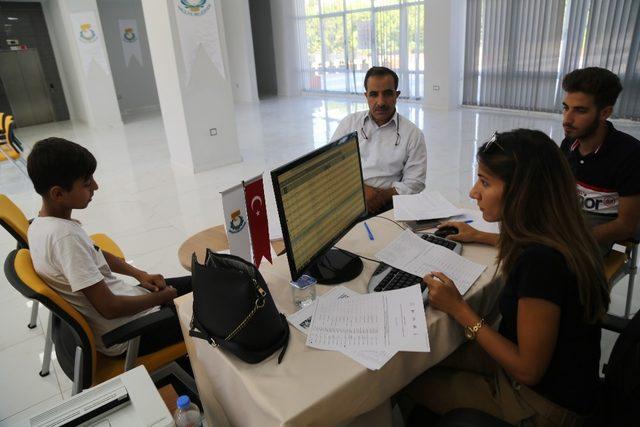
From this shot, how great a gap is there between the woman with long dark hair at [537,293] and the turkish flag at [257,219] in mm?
629

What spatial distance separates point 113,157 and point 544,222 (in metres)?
7.34

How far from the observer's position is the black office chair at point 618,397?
38.1 inches

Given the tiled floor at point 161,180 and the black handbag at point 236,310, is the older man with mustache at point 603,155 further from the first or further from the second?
the black handbag at point 236,310

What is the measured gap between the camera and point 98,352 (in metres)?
1.62

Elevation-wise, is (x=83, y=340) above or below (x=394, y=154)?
below

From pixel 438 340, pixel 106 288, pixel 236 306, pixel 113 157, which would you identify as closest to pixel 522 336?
pixel 438 340

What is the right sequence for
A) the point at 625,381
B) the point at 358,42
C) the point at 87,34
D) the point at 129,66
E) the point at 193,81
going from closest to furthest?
the point at 625,381 < the point at 193,81 < the point at 87,34 < the point at 358,42 < the point at 129,66

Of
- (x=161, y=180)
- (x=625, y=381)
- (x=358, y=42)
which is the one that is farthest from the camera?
(x=358, y=42)

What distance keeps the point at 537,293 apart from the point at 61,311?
1.39 m

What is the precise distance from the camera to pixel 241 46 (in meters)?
12.3

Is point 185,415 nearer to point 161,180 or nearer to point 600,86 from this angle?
point 600,86

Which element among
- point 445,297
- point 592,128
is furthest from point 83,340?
point 592,128

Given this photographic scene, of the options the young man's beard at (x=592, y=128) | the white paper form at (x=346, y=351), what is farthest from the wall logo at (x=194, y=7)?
the white paper form at (x=346, y=351)

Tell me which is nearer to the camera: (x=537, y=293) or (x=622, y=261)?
(x=537, y=293)
